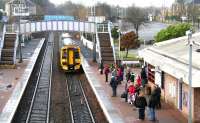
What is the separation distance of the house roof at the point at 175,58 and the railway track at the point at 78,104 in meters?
4.44

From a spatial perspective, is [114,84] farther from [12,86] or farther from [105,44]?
[105,44]

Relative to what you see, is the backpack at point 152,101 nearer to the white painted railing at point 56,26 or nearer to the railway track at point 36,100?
the railway track at point 36,100

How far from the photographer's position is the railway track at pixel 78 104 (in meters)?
25.1

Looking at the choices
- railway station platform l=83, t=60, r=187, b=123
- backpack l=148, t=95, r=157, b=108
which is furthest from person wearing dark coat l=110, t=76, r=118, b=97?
backpack l=148, t=95, r=157, b=108

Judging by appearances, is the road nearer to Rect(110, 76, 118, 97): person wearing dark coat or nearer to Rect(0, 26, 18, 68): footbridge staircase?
Rect(0, 26, 18, 68): footbridge staircase

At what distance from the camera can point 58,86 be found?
3781cm

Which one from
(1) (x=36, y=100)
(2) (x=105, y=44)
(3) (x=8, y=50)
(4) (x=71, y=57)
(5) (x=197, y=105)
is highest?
(2) (x=105, y=44)

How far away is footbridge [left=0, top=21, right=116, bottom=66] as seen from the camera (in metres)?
49.1

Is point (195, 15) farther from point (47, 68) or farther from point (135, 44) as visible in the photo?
point (47, 68)

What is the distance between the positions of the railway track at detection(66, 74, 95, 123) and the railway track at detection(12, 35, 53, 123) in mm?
1405

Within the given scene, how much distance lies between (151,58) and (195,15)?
76531 millimetres

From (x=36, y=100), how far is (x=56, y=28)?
28.7m

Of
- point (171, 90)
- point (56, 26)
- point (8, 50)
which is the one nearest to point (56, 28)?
point (56, 26)

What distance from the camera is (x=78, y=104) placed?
2952 cm
